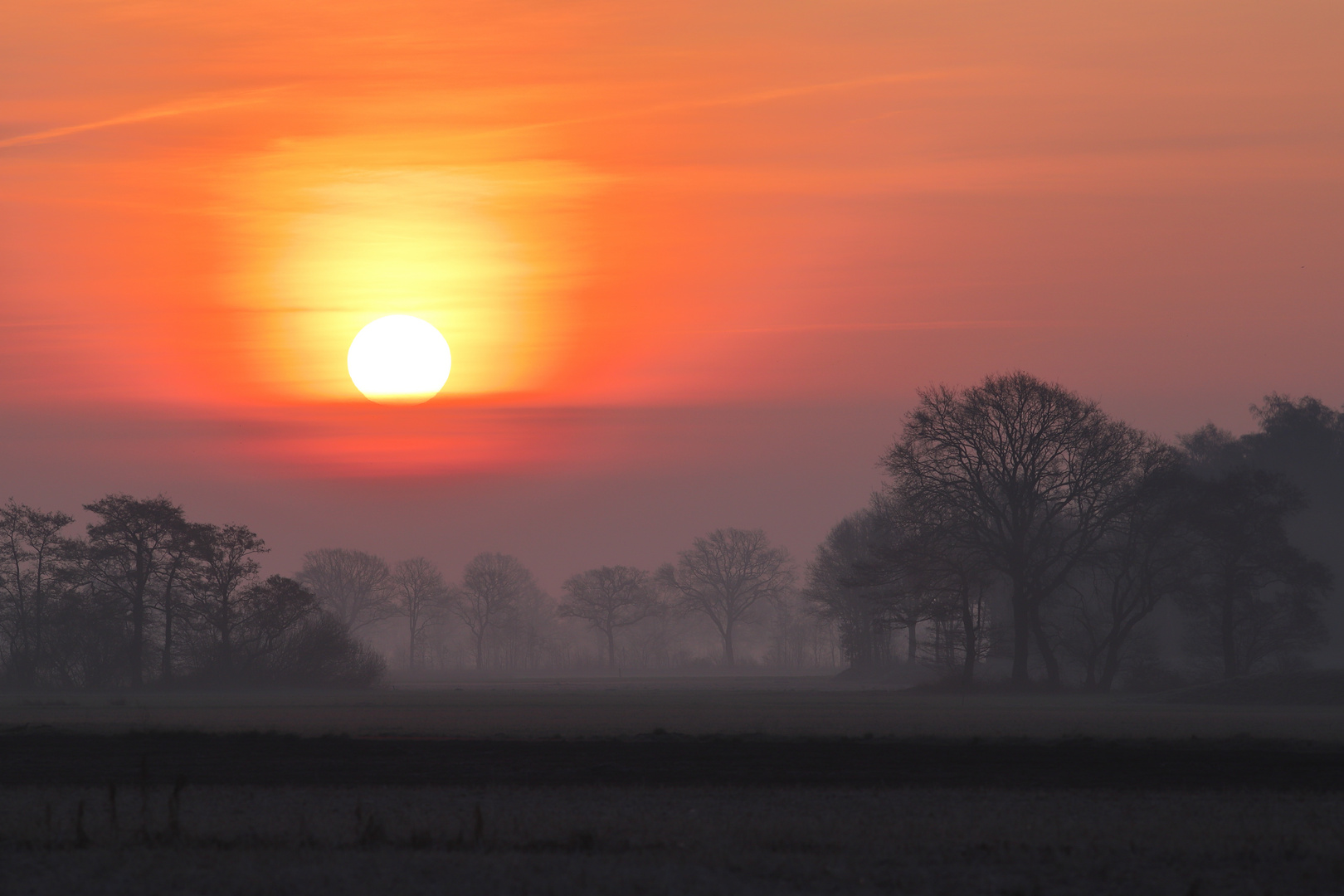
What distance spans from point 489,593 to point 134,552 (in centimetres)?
9109

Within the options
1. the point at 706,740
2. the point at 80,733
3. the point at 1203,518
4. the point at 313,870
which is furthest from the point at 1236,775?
the point at 1203,518

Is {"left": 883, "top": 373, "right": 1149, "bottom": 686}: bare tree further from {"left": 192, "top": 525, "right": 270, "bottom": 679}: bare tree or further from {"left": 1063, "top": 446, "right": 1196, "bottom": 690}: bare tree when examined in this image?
{"left": 192, "top": 525, "right": 270, "bottom": 679}: bare tree

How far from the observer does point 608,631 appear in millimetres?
157875

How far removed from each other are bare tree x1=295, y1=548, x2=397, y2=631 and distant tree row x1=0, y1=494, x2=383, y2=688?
82.3 m

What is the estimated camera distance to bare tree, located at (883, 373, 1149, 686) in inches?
2511

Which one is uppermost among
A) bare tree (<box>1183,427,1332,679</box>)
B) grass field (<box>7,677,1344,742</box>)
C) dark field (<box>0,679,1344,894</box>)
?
bare tree (<box>1183,427,1332,679</box>)

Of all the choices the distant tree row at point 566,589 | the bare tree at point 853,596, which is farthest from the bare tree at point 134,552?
the distant tree row at point 566,589

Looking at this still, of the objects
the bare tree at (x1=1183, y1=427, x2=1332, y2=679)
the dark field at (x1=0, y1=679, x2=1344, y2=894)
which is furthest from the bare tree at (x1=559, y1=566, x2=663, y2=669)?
the dark field at (x1=0, y1=679, x2=1344, y2=894)

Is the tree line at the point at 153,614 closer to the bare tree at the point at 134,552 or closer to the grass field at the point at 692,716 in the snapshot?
the bare tree at the point at 134,552

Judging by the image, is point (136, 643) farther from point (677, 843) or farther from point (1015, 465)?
point (677, 843)

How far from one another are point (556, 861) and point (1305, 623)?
62265 mm

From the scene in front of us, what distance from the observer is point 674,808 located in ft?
62.5

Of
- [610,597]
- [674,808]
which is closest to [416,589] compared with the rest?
[610,597]

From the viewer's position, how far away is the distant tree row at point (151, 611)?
7712cm
